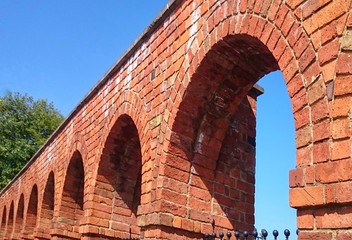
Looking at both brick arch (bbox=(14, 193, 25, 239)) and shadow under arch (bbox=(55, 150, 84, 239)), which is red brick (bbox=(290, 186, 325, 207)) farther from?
brick arch (bbox=(14, 193, 25, 239))

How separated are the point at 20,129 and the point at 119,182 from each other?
21832 millimetres

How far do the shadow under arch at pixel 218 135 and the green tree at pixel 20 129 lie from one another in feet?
68.2

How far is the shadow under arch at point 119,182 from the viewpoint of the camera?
241 inches

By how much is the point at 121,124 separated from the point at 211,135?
1.73 metres

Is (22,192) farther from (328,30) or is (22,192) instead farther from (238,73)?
(328,30)

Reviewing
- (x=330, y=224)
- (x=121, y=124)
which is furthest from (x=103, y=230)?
(x=330, y=224)

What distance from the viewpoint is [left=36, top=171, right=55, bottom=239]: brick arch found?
32.6 ft

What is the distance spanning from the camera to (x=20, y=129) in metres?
26.5

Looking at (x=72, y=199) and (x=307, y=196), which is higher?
(x=72, y=199)

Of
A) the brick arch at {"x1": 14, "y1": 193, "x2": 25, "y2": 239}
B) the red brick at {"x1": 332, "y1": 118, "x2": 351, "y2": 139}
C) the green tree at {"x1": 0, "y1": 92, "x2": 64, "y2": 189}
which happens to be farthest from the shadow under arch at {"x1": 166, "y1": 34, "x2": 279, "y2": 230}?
the green tree at {"x1": 0, "y1": 92, "x2": 64, "y2": 189}

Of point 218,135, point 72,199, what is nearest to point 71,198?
point 72,199

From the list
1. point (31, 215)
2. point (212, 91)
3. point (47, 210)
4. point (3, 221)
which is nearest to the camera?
point (212, 91)

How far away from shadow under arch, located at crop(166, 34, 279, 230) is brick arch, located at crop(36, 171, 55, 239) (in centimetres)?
606

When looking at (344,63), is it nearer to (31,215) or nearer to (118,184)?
(118,184)
